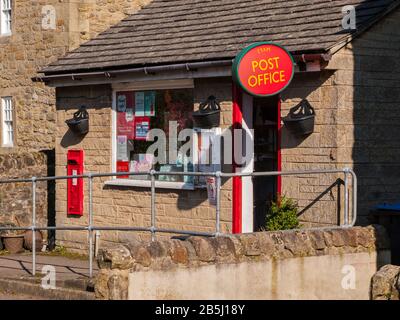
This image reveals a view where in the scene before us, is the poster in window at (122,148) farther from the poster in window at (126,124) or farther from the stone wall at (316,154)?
the stone wall at (316,154)

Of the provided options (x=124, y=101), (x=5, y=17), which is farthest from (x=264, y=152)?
(x=5, y=17)

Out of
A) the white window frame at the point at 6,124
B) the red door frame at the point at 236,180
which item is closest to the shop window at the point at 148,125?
the red door frame at the point at 236,180

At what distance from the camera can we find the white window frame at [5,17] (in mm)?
22070

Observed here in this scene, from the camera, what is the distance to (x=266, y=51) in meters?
13.4

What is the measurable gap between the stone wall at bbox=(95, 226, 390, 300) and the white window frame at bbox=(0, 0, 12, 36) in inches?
472

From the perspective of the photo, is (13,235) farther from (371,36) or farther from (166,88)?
(371,36)

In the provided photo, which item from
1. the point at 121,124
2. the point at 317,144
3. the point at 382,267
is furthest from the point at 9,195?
the point at 382,267

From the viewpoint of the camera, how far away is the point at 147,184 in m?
16.0

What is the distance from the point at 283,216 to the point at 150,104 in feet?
11.9

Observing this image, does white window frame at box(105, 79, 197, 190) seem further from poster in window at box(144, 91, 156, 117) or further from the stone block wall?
the stone block wall

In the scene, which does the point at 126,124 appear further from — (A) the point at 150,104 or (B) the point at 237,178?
(B) the point at 237,178

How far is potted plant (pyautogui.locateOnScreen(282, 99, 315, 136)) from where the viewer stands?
45.1 feet

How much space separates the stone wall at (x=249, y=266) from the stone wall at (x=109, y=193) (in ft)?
8.81
